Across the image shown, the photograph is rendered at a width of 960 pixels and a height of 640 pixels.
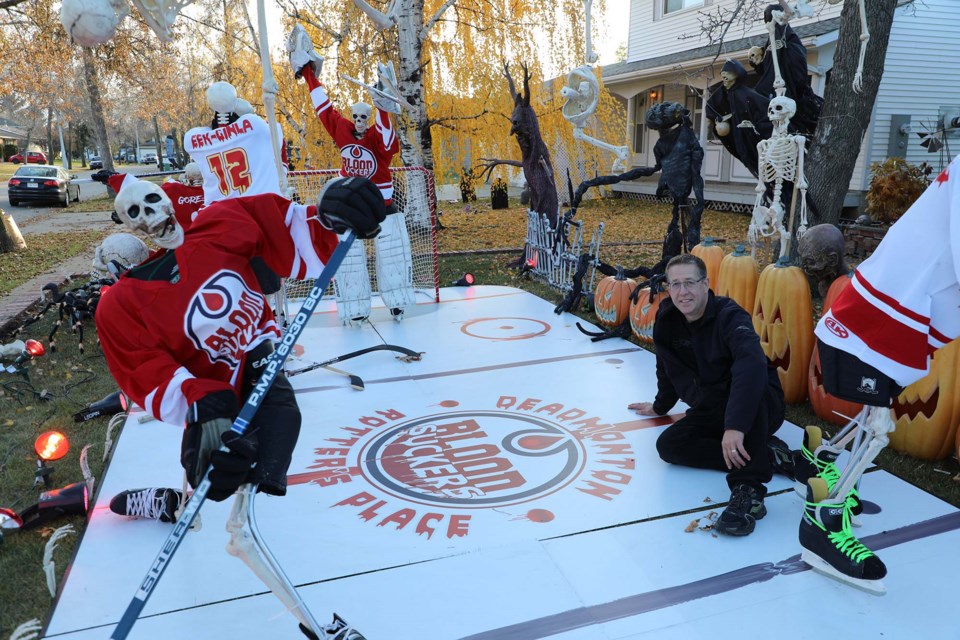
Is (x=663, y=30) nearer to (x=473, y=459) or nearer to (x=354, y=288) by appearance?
(x=354, y=288)

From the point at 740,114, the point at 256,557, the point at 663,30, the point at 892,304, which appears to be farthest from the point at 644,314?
the point at 663,30

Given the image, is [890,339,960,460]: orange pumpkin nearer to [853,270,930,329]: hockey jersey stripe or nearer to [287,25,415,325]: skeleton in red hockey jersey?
[853,270,930,329]: hockey jersey stripe

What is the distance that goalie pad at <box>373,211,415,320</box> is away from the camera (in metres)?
7.43

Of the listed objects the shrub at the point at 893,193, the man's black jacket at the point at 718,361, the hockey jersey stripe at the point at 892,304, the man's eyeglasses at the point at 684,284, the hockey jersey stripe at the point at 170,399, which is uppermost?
the shrub at the point at 893,193

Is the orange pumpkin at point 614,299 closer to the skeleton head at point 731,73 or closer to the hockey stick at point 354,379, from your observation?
the skeleton head at point 731,73

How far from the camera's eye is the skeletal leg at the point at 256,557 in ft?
7.66

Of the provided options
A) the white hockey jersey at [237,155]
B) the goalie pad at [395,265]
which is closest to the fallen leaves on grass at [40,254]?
the goalie pad at [395,265]

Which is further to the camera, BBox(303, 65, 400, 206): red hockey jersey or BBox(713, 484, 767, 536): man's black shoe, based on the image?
BBox(303, 65, 400, 206): red hockey jersey

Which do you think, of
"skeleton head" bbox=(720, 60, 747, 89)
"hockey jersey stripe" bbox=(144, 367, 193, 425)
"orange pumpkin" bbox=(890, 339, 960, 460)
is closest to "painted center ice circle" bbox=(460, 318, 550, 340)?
"skeleton head" bbox=(720, 60, 747, 89)

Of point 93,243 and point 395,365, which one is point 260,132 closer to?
point 395,365

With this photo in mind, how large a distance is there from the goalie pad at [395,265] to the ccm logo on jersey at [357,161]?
694mm

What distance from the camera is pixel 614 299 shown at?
6.90 metres

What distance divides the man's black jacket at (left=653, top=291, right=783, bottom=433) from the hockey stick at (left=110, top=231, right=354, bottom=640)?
6.83 ft

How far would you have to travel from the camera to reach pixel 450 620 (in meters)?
2.80
